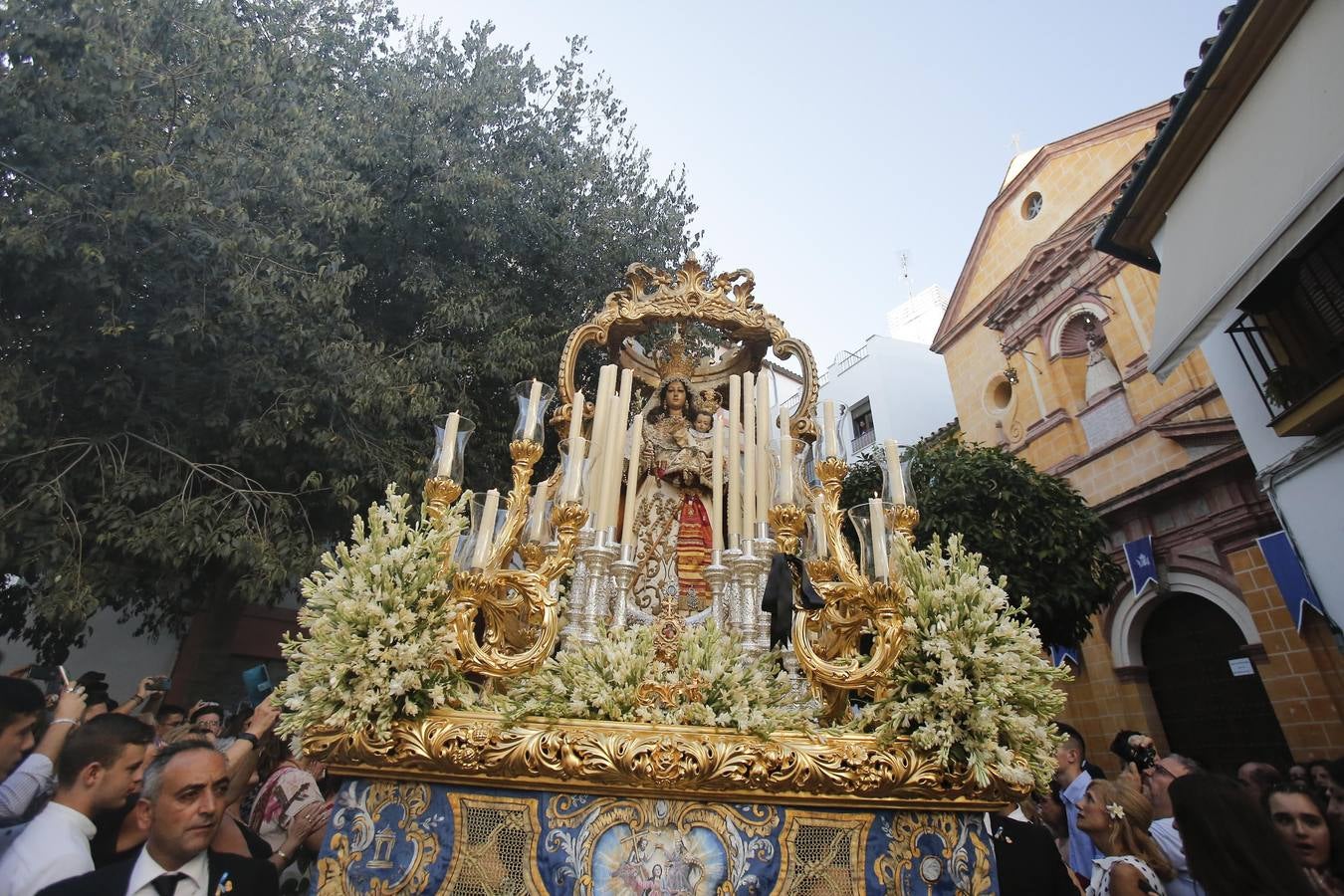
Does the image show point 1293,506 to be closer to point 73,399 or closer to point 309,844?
point 309,844

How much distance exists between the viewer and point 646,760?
2.21 meters

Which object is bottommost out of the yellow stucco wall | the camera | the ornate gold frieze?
the ornate gold frieze

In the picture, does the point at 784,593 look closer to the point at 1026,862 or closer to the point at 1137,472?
the point at 1026,862

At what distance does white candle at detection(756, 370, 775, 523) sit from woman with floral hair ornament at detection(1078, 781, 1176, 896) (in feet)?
6.57

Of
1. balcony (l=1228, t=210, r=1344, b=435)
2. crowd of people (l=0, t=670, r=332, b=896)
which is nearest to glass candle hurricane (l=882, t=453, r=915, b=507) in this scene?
crowd of people (l=0, t=670, r=332, b=896)

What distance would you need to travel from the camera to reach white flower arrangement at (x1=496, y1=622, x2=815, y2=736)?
2439mm

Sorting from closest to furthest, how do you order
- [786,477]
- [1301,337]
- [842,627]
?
[842,627] → [786,477] → [1301,337]

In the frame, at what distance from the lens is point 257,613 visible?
12.4 meters

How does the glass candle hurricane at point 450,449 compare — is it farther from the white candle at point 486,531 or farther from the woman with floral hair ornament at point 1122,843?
the woman with floral hair ornament at point 1122,843

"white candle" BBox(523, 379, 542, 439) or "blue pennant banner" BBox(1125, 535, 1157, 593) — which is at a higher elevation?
"blue pennant banner" BBox(1125, 535, 1157, 593)

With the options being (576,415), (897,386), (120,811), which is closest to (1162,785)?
(576,415)

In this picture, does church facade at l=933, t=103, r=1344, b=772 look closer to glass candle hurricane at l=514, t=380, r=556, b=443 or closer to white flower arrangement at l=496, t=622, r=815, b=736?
white flower arrangement at l=496, t=622, r=815, b=736

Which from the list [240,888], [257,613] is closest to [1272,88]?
[240,888]

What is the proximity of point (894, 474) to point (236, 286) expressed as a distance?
583cm
